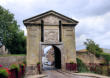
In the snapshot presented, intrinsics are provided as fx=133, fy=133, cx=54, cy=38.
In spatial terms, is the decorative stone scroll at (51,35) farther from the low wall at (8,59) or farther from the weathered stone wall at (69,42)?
the low wall at (8,59)

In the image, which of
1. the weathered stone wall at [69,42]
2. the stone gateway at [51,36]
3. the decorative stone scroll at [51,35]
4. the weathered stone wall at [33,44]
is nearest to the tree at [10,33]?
the weathered stone wall at [33,44]

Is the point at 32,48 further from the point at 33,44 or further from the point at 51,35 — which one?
the point at 51,35

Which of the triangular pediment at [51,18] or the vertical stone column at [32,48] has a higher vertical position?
the triangular pediment at [51,18]

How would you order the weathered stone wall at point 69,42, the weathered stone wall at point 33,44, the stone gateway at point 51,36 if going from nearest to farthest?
the weathered stone wall at point 33,44 → the stone gateway at point 51,36 → the weathered stone wall at point 69,42

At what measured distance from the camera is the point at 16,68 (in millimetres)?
9336

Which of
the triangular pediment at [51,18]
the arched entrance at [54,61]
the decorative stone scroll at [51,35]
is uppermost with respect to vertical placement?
the triangular pediment at [51,18]

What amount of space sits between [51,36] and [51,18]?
2451 millimetres

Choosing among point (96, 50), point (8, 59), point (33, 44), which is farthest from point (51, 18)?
point (96, 50)

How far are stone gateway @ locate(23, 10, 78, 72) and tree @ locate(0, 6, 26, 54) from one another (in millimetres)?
16776

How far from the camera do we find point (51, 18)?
18.0 m

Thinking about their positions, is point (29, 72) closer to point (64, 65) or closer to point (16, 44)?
point (64, 65)

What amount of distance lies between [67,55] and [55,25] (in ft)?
14.2

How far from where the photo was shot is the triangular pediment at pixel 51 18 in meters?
17.5

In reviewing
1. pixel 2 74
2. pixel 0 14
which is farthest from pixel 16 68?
pixel 0 14
